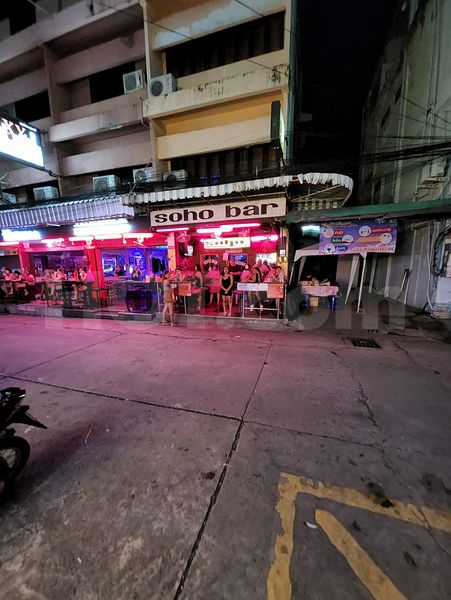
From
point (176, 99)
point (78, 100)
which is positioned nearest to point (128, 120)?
point (176, 99)

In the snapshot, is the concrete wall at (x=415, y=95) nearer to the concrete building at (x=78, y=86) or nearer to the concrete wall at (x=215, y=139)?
the concrete wall at (x=215, y=139)

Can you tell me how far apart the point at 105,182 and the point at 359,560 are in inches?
552

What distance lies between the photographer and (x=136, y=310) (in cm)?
997

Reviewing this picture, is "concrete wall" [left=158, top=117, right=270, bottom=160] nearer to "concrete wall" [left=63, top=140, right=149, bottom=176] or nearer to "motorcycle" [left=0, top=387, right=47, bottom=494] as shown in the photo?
"concrete wall" [left=63, top=140, right=149, bottom=176]

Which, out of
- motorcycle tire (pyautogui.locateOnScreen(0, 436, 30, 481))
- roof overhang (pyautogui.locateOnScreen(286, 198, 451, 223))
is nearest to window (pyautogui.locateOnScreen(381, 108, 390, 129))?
roof overhang (pyautogui.locateOnScreen(286, 198, 451, 223))

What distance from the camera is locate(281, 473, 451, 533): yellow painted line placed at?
2.06m

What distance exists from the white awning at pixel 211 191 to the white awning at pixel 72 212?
0.94 m

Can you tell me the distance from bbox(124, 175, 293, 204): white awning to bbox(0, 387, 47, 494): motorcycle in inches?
275

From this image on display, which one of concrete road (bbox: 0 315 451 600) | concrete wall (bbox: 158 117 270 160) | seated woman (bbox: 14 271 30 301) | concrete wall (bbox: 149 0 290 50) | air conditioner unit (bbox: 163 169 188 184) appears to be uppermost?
concrete wall (bbox: 149 0 290 50)

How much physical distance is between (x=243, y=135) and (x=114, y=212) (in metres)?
5.81

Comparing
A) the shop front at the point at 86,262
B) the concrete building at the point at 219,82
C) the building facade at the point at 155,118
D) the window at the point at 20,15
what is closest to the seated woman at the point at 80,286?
the shop front at the point at 86,262

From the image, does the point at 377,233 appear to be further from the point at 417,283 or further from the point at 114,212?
the point at 114,212

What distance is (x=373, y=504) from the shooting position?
221 centimetres

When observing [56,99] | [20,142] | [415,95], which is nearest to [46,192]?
[20,142]
